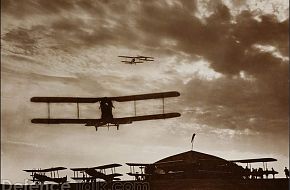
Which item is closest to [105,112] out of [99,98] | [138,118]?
[99,98]

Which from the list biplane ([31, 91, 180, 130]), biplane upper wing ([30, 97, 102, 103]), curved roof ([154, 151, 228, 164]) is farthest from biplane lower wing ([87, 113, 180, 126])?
curved roof ([154, 151, 228, 164])

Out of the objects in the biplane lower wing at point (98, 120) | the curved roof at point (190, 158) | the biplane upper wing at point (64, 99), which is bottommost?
→ the curved roof at point (190, 158)

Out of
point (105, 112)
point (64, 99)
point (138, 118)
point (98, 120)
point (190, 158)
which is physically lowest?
point (190, 158)

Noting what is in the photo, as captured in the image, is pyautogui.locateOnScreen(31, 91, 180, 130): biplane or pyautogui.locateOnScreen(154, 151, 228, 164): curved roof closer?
pyautogui.locateOnScreen(31, 91, 180, 130): biplane

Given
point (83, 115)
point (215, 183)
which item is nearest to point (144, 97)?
point (83, 115)

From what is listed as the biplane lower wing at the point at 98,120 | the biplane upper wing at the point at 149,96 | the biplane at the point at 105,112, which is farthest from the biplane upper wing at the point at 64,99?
the biplane upper wing at the point at 149,96

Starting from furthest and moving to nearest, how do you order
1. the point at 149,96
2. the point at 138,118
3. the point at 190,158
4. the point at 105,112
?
1. the point at 190,158
2. the point at 138,118
3. the point at 149,96
4. the point at 105,112

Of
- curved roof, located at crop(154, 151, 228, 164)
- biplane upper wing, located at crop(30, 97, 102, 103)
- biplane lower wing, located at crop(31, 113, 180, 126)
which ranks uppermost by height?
biplane upper wing, located at crop(30, 97, 102, 103)

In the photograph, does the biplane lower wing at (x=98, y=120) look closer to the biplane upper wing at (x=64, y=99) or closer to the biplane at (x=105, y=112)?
the biplane at (x=105, y=112)

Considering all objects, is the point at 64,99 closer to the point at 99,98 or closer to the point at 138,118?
the point at 99,98

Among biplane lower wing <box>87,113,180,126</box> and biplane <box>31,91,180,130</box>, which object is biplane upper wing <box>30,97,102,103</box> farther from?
biplane lower wing <box>87,113,180,126</box>

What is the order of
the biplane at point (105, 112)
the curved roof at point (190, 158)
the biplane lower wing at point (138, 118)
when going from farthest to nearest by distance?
the curved roof at point (190, 158)
the biplane lower wing at point (138, 118)
the biplane at point (105, 112)
